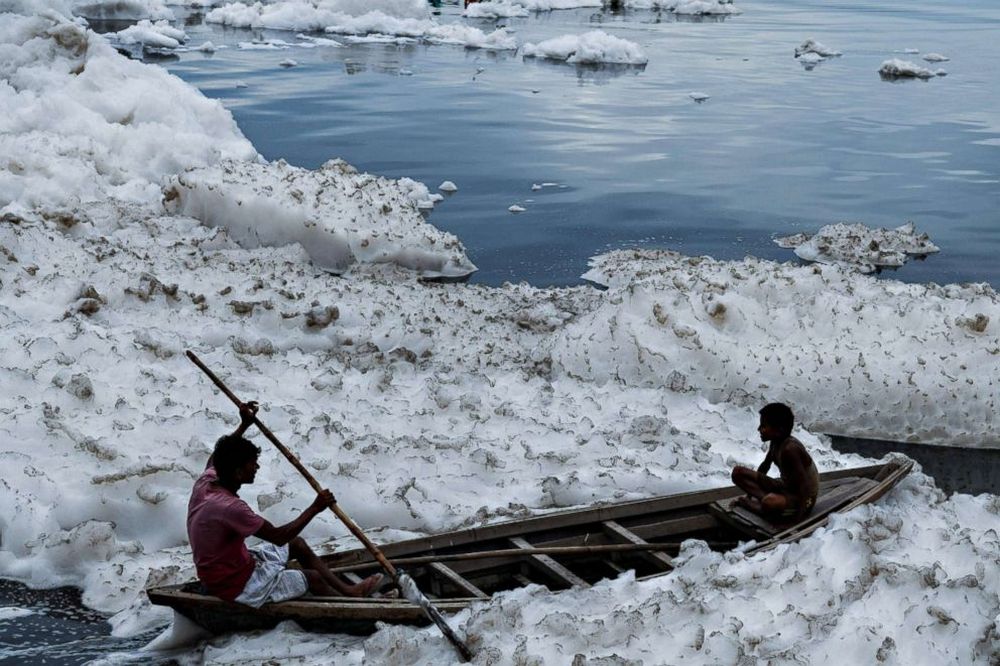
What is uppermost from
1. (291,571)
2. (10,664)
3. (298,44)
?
(298,44)

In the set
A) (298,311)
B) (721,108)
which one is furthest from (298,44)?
(298,311)

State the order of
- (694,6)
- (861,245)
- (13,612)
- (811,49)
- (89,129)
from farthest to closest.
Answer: (694,6), (811,49), (89,129), (861,245), (13,612)

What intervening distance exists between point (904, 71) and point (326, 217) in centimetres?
2050

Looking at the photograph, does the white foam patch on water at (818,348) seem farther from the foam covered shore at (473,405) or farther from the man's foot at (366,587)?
the man's foot at (366,587)

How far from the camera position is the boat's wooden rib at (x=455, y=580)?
21.6 ft

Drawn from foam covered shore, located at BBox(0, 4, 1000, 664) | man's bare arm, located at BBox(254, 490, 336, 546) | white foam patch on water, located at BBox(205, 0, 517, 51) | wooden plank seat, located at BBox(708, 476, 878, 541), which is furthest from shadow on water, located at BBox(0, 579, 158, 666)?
white foam patch on water, located at BBox(205, 0, 517, 51)

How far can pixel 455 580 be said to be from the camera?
21.9 feet

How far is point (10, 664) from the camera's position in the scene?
251 inches

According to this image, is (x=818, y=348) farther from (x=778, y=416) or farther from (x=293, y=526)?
(x=293, y=526)

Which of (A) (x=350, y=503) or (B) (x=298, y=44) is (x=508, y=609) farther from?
(B) (x=298, y=44)

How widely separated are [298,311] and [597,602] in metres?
6.23

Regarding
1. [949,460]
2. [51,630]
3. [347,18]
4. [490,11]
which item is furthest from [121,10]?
[51,630]

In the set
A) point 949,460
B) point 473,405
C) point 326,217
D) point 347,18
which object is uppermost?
point 347,18

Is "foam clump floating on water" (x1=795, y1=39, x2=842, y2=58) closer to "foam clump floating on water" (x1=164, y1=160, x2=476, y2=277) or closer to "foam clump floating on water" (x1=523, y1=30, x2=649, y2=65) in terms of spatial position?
"foam clump floating on water" (x1=523, y1=30, x2=649, y2=65)
